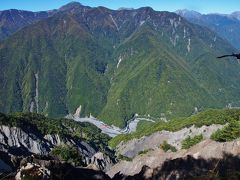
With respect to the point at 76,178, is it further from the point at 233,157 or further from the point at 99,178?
the point at 233,157

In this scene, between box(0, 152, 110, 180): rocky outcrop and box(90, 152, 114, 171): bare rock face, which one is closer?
box(0, 152, 110, 180): rocky outcrop

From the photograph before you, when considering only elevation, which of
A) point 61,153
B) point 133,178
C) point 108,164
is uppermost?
point 133,178

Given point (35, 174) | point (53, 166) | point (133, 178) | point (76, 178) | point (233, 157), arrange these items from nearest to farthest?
point (35, 174)
point (53, 166)
point (76, 178)
point (233, 157)
point (133, 178)

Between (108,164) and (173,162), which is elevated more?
(173,162)

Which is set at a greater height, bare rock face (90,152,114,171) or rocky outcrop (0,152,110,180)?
rocky outcrop (0,152,110,180)

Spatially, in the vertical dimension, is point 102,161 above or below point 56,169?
below

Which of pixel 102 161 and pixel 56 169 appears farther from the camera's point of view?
pixel 102 161

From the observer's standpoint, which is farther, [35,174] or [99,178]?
[99,178]

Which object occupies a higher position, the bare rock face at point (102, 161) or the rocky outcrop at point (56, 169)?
the rocky outcrop at point (56, 169)

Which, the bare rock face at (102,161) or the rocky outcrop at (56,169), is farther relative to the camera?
the bare rock face at (102,161)

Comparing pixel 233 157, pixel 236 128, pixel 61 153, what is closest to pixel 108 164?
pixel 61 153

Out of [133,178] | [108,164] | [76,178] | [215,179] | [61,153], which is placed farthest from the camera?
[108,164]
